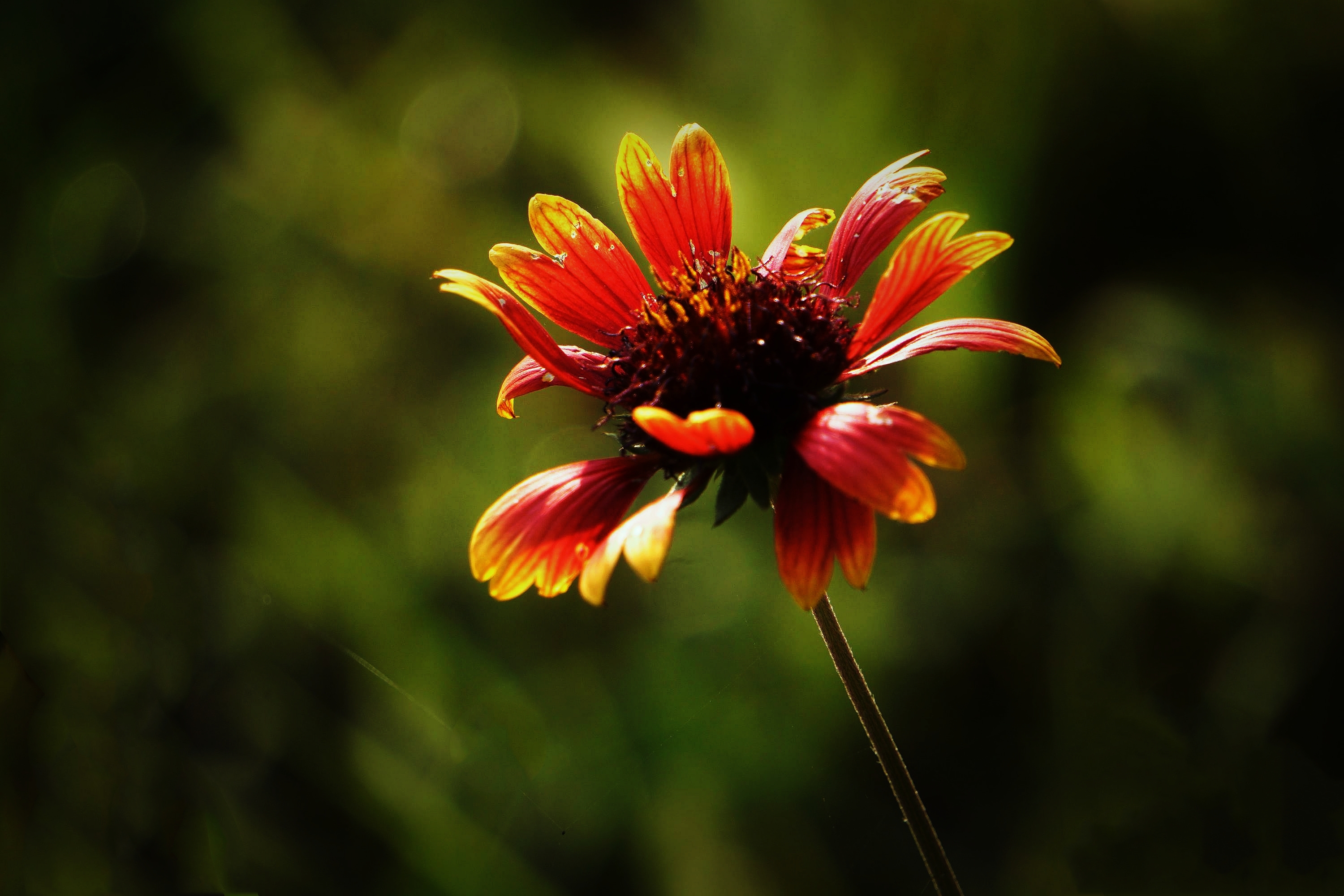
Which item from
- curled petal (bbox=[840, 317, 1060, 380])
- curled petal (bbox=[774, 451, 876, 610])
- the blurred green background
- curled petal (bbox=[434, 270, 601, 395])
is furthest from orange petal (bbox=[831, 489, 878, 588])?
the blurred green background

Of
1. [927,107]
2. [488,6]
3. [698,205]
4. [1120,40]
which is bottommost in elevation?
[698,205]

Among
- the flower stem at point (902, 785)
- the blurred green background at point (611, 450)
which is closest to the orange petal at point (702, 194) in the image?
the flower stem at point (902, 785)

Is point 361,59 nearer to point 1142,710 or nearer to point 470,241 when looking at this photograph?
point 470,241

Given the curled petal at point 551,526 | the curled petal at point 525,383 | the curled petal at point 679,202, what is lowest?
the curled petal at point 551,526

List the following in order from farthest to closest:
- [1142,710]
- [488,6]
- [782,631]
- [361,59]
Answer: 1. [361,59]
2. [488,6]
3. [782,631]
4. [1142,710]

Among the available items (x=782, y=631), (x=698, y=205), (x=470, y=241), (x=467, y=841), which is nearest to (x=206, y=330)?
(x=470, y=241)

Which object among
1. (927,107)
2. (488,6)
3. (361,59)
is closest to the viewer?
(927,107)

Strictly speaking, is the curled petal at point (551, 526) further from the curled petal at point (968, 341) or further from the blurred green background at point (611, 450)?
the blurred green background at point (611, 450)
